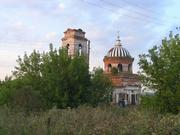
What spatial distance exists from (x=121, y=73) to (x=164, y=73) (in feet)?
169

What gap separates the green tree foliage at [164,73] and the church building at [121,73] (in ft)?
158

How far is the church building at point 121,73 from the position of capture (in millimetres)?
75062

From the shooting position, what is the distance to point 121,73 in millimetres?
75250

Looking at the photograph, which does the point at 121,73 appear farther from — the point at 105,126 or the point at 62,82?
the point at 105,126

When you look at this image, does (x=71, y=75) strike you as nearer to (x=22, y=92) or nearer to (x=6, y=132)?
(x=22, y=92)

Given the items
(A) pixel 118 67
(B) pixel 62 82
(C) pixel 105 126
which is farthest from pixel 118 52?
(C) pixel 105 126

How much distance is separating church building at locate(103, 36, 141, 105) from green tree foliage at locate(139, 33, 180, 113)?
48.1 metres

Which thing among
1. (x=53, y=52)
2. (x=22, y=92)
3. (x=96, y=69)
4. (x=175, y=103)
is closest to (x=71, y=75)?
(x=53, y=52)

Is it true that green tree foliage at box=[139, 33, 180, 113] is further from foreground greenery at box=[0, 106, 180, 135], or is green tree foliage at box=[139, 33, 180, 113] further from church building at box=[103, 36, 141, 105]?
church building at box=[103, 36, 141, 105]

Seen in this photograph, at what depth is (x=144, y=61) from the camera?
976 inches

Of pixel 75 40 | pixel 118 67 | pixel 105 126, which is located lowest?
pixel 105 126

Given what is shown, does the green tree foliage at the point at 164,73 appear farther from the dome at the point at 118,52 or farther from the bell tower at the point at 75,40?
the dome at the point at 118,52

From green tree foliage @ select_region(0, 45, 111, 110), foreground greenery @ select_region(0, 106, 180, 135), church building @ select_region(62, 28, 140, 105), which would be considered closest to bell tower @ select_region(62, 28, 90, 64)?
church building @ select_region(62, 28, 140, 105)

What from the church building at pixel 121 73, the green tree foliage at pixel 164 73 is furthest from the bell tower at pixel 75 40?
the green tree foliage at pixel 164 73
